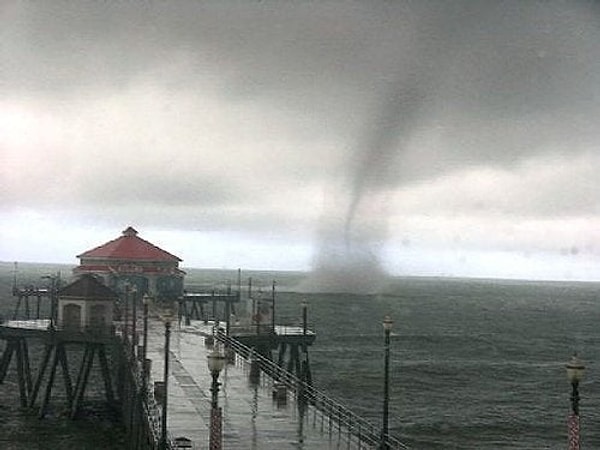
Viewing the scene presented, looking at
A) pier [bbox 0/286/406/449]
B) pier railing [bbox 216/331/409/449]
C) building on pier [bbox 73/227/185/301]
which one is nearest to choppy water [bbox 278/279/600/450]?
pier [bbox 0/286/406/449]

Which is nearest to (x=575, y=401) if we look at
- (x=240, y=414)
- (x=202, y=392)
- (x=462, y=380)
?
(x=240, y=414)

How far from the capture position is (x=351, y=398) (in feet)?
215

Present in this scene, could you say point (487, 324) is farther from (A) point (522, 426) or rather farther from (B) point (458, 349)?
(A) point (522, 426)

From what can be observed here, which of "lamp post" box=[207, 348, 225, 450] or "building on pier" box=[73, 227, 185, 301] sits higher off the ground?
"building on pier" box=[73, 227, 185, 301]

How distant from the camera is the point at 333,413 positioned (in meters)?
31.8

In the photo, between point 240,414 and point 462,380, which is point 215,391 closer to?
point 240,414

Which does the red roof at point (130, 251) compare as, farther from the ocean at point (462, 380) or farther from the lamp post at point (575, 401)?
the lamp post at point (575, 401)

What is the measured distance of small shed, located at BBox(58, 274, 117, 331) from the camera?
55.8 metres

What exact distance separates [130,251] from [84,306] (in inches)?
987

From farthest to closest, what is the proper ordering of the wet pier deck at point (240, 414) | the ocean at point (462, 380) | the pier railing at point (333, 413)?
the ocean at point (462, 380)
the pier railing at point (333, 413)
the wet pier deck at point (240, 414)

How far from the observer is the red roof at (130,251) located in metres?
79.9

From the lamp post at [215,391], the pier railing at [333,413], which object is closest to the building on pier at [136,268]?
the pier railing at [333,413]

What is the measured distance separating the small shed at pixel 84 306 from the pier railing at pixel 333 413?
885cm

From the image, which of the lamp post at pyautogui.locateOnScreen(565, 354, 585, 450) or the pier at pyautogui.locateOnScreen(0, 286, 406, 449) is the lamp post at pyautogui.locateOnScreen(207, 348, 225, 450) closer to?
the pier at pyautogui.locateOnScreen(0, 286, 406, 449)
